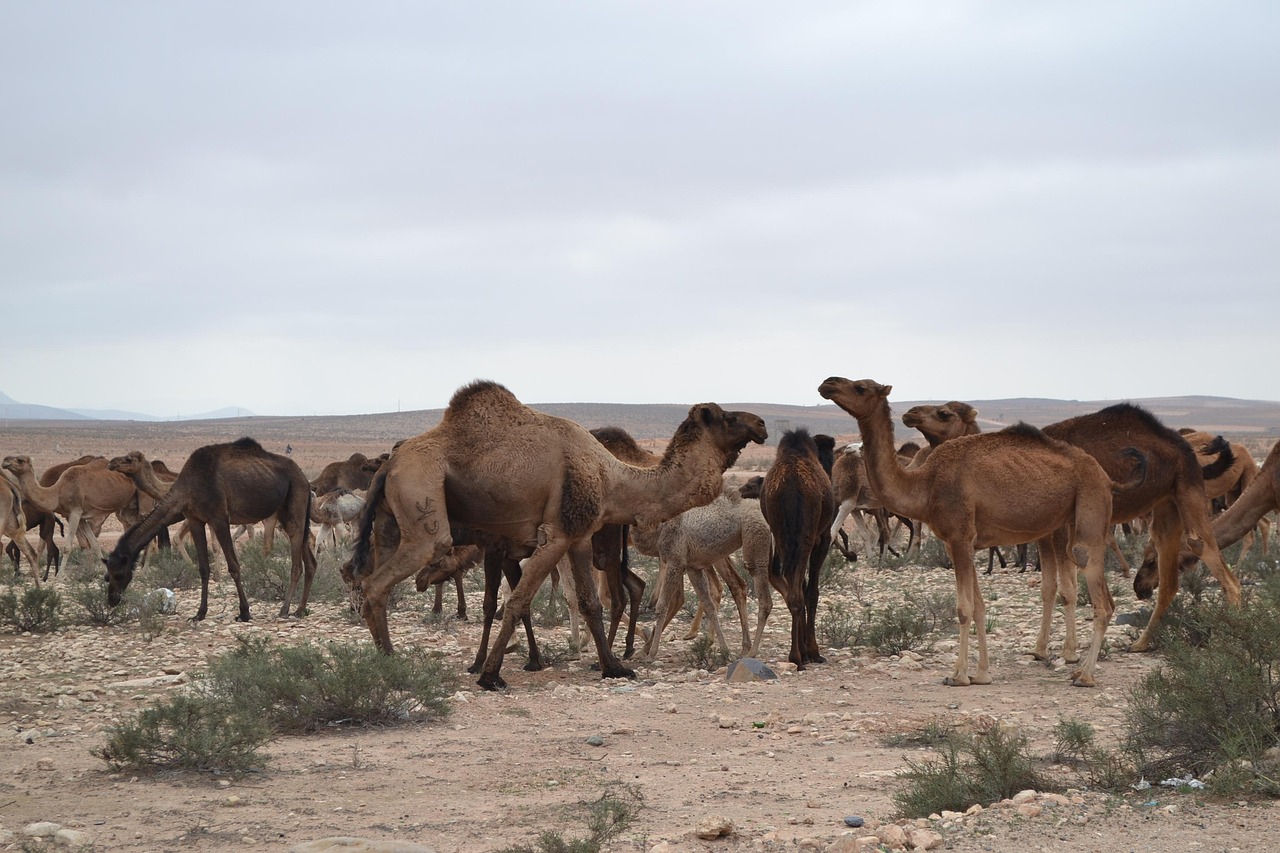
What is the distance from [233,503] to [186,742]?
9486 millimetres

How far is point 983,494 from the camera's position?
1048 centimetres

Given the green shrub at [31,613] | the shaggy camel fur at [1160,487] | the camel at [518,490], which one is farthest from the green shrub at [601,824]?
the green shrub at [31,613]

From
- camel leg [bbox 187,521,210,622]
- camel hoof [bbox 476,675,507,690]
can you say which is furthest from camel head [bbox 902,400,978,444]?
camel leg [bbox 187,521,210,622]

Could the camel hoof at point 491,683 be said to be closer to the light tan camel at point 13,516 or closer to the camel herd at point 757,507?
the camel herd at point 757,507

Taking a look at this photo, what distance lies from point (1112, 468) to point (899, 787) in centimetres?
567

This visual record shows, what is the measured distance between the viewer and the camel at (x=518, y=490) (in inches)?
425

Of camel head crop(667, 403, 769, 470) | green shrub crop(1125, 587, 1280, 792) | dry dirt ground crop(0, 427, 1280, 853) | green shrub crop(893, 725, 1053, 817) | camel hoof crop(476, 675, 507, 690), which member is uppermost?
camel head crop(667, 403, 769, 470)

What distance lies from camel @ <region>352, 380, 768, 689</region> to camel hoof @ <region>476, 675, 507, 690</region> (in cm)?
1

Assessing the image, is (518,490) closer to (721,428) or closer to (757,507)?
(721,428)

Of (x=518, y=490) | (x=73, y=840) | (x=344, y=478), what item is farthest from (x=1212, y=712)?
(x=344, y=478)

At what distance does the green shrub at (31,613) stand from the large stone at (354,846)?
1013 centimetres

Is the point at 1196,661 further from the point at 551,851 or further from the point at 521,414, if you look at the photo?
the point at 521,414

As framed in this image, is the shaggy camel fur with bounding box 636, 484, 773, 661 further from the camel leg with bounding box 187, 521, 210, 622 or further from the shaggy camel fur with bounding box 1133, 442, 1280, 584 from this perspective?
the camel leg with bounding box 187, 521, 210, 622

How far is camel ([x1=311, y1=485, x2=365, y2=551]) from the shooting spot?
24.9 metres
